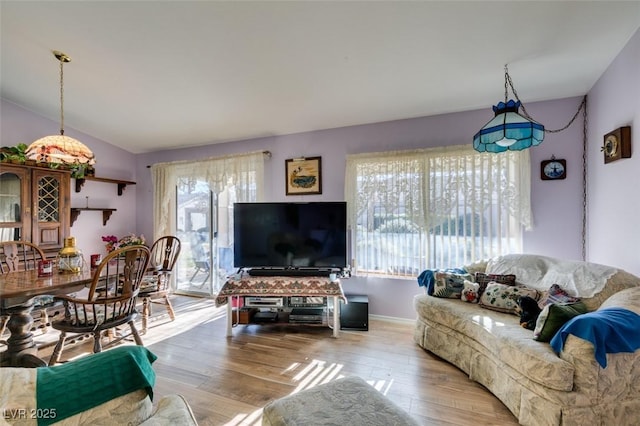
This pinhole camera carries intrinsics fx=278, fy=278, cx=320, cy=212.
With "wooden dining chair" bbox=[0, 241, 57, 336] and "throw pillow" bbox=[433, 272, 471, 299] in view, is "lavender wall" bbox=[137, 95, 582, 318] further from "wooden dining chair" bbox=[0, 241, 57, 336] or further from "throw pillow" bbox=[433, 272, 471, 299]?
"wooden dining chair" bbox=[0, 241, 57, 336]

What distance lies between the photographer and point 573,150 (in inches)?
106

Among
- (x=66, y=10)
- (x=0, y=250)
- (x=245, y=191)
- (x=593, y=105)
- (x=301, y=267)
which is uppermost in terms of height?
(x=66, y=10)

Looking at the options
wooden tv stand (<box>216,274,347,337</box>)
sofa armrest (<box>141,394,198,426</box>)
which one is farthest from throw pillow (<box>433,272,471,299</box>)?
sofa armrest (<box>141,394,198,426</box>)

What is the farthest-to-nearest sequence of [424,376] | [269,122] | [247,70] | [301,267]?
[269,122] < [301,267] < [247,70] < [424,376]

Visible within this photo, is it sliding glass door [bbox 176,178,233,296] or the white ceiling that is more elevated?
the white ceiling

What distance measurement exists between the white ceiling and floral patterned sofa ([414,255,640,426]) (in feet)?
5.39

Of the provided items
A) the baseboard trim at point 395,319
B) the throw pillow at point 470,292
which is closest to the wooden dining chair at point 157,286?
the baseboard trim at point 395,319

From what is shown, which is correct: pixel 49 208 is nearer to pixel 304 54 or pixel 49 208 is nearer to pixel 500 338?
pixel 304 54

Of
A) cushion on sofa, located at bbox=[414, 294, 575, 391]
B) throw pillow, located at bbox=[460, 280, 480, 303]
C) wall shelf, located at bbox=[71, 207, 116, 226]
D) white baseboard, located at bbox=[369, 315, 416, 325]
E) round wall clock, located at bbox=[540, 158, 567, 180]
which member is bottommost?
white baseboard, located at bbox=[369, 315, 416, 325]

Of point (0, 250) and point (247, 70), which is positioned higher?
point (247, 70)

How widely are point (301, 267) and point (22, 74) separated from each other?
11.6ft

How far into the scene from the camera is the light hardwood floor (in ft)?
6.00

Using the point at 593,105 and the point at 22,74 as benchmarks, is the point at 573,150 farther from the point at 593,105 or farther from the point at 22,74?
the point at 22,74

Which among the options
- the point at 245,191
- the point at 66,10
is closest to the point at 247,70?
the point at 66,10
